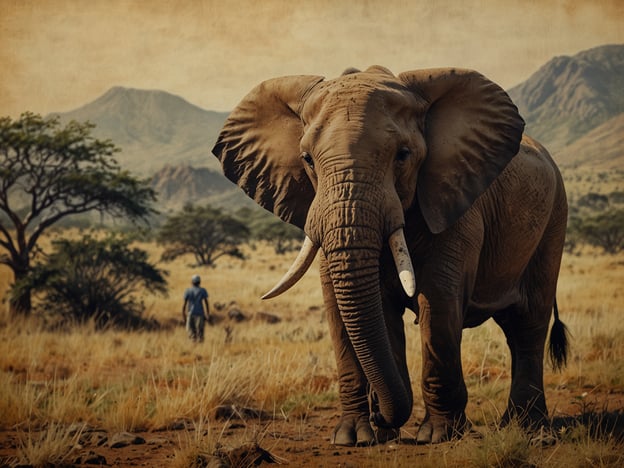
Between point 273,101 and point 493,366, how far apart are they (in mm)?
5330

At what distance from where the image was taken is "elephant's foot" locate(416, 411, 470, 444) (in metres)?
5.67

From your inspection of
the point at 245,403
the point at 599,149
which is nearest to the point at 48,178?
the point at 245,403

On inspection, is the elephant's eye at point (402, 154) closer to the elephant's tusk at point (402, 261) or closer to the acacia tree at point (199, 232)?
the elephant's tusk at point (402, 261)

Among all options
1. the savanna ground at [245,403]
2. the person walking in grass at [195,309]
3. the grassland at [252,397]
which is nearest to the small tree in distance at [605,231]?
the grassland at [252,397]

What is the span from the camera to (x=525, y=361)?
7.19 metres

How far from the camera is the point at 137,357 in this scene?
12.4 meters

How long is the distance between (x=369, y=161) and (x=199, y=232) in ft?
105

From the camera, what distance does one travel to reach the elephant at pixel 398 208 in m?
4.90

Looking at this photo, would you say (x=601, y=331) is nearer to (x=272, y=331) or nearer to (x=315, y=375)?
(x=315, y=375)

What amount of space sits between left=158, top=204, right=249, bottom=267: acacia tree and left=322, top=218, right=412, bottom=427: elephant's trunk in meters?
30.6

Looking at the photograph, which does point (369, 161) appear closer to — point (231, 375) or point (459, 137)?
point (459, 137)

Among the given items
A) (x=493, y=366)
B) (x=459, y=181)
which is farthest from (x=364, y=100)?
(x=493, y=366)

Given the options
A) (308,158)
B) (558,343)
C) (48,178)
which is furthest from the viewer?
(48,178)

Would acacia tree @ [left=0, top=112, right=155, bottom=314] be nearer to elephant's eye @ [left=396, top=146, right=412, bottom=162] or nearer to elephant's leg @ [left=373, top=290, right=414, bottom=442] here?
elephant's leg @ [left=373, top=290, right=414, bottom=442]
